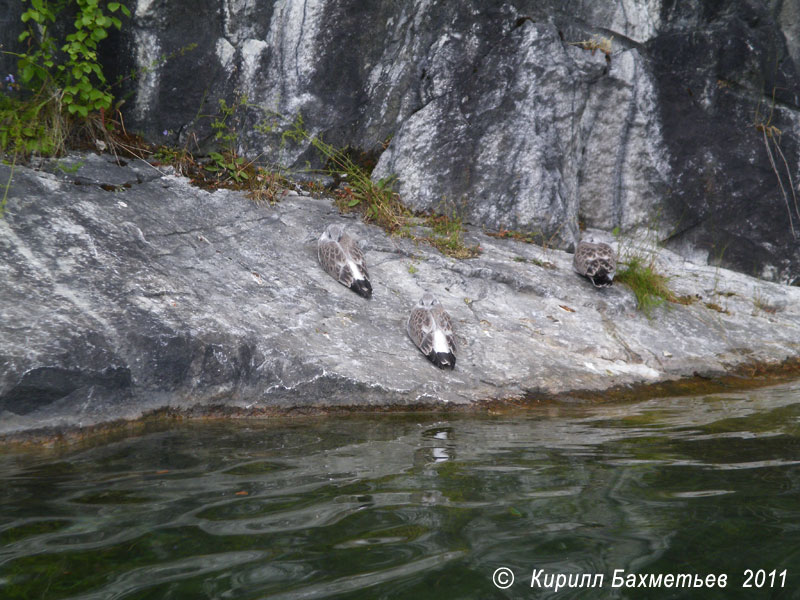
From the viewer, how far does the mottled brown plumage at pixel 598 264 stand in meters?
6.69

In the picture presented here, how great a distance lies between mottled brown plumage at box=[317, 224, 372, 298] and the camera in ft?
19.1

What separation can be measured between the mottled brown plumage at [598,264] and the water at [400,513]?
3018 mm

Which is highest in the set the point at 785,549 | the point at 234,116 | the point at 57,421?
the point at 234,116

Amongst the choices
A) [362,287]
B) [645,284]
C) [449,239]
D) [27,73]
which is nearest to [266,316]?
[362,287]

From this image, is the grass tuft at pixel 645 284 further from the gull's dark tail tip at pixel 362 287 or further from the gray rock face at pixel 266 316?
the gull's dark tail tip at pixel 362 287

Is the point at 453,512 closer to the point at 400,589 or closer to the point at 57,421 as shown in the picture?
the point at 400,589

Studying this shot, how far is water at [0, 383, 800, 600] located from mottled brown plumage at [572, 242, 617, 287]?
3.02 meters

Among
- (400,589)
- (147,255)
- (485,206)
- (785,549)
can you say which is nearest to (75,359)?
(147,255)

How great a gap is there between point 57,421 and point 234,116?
15.9 feet

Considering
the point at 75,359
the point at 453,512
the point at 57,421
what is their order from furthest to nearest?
the point at 75,359 → the point at 57,421 → the point at 453,512

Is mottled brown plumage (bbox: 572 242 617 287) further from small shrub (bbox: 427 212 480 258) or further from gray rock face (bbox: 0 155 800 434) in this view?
small shrub (bbox: 427 212 480 258)

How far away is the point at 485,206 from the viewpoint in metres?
7.80

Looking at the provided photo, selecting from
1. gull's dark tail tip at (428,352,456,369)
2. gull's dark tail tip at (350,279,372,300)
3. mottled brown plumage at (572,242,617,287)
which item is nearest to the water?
gull's dark tail tip at (428,352,456,369)

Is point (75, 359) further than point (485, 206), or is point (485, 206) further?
point (485, 206)
